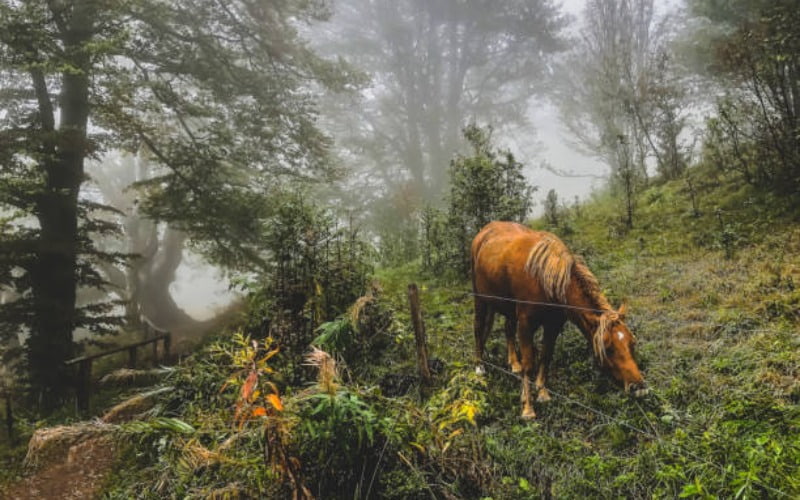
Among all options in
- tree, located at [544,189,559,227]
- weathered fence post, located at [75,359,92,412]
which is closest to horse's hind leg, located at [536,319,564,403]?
tree, located at [544,189,559,227]

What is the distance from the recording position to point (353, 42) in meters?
21.8

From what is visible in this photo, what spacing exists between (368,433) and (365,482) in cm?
53

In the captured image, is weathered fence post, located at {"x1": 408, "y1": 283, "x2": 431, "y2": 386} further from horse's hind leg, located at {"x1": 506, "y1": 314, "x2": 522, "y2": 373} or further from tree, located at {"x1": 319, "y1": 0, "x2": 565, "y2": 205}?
tree, located at {"x1": 319, "y1": 0, "x2": 565, "y2": 205}

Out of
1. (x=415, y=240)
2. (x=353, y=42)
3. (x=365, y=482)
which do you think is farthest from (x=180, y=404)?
(x=353, y=42)

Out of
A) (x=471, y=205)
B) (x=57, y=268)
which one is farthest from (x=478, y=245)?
(x=57, y=268)

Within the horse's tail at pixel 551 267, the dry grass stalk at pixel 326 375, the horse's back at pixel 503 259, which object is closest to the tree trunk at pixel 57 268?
the dry grass stalk at pixel 326 375

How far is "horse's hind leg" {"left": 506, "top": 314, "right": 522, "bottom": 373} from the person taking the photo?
4.73 metres

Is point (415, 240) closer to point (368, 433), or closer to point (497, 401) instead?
point (497, 401)

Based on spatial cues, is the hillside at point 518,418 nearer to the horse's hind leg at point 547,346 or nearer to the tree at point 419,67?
the horse's hind leg at point 547,346

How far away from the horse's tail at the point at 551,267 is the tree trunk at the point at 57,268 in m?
7.33

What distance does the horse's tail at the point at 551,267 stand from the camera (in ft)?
12.7

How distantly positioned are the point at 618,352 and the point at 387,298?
162 inches

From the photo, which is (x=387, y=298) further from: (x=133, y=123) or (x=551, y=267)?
(x=133, y=123)

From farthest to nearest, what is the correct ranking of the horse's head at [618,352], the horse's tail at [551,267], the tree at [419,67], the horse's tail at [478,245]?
the tree at [419,67]
the horse's tail at [478,245]
the horse's tail at [551,267]
the horse's head at [618,352]
